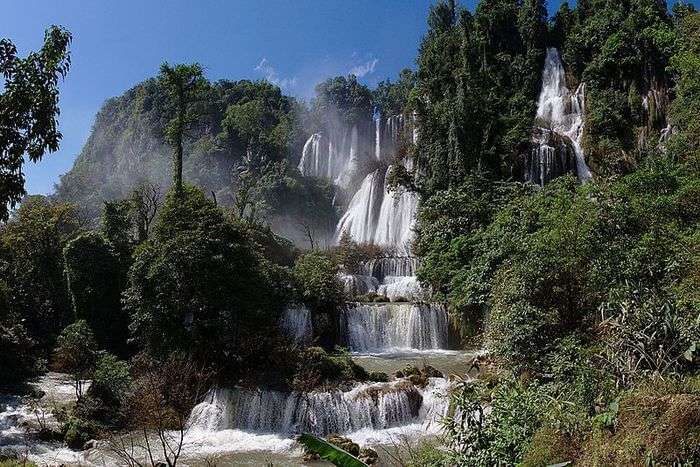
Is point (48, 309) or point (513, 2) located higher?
point (513, 2)

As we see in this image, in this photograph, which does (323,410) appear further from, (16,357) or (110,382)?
(16,357)

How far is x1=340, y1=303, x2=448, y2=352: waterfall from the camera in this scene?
930 inches

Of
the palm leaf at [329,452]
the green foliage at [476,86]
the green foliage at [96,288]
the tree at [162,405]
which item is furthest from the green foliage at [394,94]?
the palm leaf at [329,452]

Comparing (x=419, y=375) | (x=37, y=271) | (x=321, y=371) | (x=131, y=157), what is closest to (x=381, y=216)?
(x=37, y=271)

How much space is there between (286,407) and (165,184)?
4974 cm

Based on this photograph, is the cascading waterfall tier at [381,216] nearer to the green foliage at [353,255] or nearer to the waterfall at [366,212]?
the waterfall at [366,212]

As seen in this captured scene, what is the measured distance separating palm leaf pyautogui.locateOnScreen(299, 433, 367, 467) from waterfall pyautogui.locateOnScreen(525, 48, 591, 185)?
30.2m

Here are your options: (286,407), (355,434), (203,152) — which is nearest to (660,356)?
(355,434)

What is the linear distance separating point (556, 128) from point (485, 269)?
22237mm

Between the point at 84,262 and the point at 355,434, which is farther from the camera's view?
the point at 84,262

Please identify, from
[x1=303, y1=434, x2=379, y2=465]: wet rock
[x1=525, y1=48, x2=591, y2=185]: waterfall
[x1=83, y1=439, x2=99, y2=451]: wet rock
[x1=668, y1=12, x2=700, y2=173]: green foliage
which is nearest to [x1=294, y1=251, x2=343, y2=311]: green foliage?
[x1=303, y1=434, x2=379, y2=465]: wet rock

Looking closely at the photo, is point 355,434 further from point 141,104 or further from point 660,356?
point 141,104

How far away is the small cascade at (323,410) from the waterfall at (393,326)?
7266mm

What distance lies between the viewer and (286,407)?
15992 millimetres
